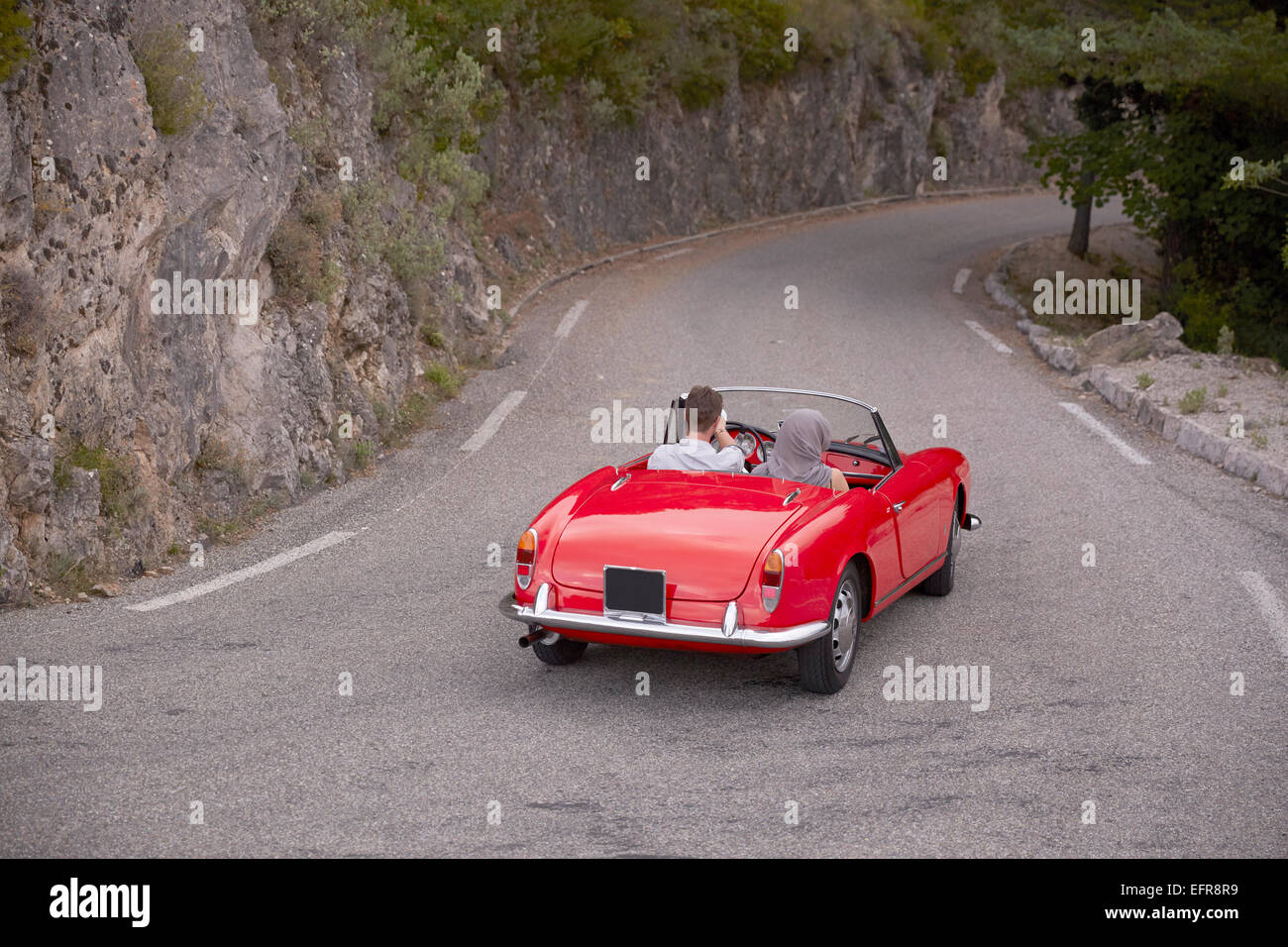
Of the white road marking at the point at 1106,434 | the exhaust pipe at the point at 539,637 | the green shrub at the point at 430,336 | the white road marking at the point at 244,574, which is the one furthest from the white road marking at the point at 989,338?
the exhaust pipe at the point at 539,637

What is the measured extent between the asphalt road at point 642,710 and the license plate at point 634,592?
0.51 metres

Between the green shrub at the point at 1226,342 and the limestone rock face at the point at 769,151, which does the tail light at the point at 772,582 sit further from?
the limestone rock face at the point at 769,151

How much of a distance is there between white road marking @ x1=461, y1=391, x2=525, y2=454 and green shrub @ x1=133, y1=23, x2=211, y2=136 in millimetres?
4100

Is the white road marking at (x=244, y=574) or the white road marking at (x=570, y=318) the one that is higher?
the white road marking at (x=570, y=318)

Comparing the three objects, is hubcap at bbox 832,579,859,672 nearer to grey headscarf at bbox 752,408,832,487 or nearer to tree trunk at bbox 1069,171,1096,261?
grey headscarf at bbox 752,408,832,487

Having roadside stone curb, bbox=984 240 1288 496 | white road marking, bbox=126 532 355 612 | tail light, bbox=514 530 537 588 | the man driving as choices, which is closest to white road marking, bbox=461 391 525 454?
white road marking, bbox=126 532 355 612

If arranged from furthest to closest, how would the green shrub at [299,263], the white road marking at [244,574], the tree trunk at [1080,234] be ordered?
1. the tree trunk at [1080,234]
2. the green shrub at [299,263]
3. the white road marking at [244,574]

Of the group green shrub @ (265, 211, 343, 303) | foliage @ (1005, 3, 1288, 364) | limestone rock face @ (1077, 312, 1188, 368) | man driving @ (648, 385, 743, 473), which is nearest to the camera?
Answer: man driving @ (648, 385, 743, 473)

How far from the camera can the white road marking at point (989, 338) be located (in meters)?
18.7

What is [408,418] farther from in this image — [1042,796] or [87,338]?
[1042,796]

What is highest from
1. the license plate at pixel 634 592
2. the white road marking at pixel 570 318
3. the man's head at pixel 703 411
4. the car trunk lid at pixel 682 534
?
the white road marking at pixel 570 318

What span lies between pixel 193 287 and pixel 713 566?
5915mm

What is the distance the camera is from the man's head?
25.1 ft

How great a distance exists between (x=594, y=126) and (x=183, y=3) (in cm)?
1646
